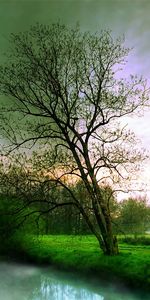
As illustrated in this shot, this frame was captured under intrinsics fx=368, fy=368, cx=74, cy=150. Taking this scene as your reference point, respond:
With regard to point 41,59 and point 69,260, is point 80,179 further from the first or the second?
point 41,59

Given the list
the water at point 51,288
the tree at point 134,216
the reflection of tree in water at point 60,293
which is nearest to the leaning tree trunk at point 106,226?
the water at point 51,288

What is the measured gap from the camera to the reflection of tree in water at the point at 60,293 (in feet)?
57.5

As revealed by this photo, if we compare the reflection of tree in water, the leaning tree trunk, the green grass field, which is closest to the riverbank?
the green grass field

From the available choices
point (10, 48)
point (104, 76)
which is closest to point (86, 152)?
point (104, 76)

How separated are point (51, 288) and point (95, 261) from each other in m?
2.76

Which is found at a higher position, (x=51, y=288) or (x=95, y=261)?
(x=95, y=261)

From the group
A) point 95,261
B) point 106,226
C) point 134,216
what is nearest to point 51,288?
point 95,261

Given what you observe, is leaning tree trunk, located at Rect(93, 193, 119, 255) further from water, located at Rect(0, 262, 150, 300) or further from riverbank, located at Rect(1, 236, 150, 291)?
water, located at Rect(0, 262, 150, 300)

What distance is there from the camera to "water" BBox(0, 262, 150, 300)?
17128 millimetres

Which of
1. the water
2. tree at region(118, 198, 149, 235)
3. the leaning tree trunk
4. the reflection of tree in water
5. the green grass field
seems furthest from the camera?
tree at region(118, 198, 149, 235)

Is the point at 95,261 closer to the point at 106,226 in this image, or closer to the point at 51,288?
the point at 106,226

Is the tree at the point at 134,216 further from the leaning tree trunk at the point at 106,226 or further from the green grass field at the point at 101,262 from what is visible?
the leaning tree trunk at the point at 106,226

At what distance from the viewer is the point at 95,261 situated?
20203 mm

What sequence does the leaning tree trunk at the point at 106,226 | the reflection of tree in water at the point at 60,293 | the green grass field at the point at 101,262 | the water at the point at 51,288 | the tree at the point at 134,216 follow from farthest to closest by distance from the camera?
the tree at the point at 134,216
the leaning tree trunk at the point at 106,226
the reflection of tree in water at the point at 60,293
the water at the point at 51,288
the green grass field at the point at 101,262
